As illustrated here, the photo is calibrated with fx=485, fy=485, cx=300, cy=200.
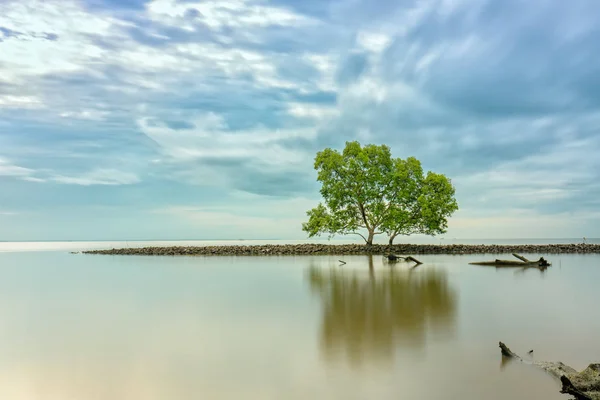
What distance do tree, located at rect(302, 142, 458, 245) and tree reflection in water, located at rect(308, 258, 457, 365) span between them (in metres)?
23.6

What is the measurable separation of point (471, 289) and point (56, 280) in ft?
70.7

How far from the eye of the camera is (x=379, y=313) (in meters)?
13.8

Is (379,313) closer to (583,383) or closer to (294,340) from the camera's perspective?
(294,340)

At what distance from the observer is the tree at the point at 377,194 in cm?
4750

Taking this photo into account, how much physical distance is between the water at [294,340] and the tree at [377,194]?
26.4 meters

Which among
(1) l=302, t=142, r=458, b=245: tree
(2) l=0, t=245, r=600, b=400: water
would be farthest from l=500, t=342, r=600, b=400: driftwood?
(1) l=302, t=142, r=458, b=245: tree

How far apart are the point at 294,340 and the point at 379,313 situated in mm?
3836

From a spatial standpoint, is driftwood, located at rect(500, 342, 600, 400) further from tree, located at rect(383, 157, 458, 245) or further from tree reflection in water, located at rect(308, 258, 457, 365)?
tree, located at rect(383, 157, 458, 245)

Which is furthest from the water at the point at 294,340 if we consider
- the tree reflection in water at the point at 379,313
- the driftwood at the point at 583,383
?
the driftwood at the point at 583,383

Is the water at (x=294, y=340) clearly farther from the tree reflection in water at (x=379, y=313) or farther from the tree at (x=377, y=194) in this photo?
the tree at (x=377, y=194)

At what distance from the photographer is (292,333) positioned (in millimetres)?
11562

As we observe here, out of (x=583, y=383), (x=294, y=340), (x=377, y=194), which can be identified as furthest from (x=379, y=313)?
(x=377, y=194)

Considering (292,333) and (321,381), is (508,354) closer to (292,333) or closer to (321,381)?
(321,381)

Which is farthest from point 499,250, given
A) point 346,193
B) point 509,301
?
point 509,301
